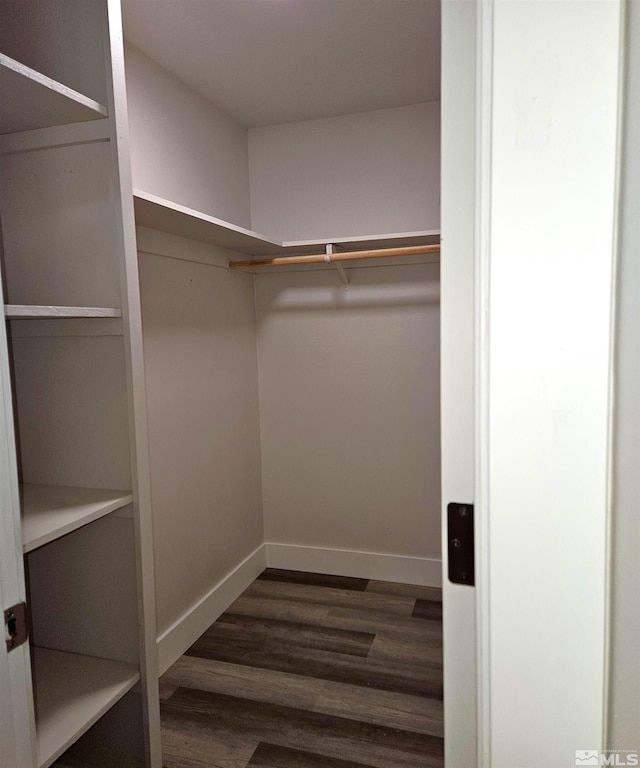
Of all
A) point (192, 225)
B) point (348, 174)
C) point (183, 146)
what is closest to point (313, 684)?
point (192, 225)

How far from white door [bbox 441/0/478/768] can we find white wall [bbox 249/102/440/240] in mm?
2316

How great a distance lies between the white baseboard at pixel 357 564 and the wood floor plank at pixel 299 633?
55 centimetres

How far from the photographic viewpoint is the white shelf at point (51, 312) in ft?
3.56

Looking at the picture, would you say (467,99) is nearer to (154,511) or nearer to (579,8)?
(579,8)

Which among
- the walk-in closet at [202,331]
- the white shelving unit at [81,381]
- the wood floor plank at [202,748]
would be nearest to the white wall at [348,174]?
the walk-in closet at [202,331]

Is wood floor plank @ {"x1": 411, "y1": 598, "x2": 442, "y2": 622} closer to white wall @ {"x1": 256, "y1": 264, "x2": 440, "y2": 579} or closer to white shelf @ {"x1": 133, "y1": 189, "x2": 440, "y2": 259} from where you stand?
white wall @ {"x1": 256, "y1": 264, "x2": 440, "y2": 579}

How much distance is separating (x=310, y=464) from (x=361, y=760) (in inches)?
63.3

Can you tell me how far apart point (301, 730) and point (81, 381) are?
4.85 ft

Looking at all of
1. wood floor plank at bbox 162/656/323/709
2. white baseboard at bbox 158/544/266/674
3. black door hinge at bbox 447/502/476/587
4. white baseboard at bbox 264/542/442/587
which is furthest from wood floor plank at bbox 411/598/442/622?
black door hinge at bbox 447/502/476/587

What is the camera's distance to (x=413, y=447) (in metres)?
3.01

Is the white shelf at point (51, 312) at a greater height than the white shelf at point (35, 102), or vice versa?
the white shelf at point (35, 102)

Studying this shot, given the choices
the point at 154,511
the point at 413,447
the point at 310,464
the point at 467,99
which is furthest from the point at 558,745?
the point at 310,464

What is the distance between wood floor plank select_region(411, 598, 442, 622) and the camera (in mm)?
2715

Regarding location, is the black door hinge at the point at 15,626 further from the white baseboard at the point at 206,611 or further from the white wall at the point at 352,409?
the white wall at the point at 352,409
